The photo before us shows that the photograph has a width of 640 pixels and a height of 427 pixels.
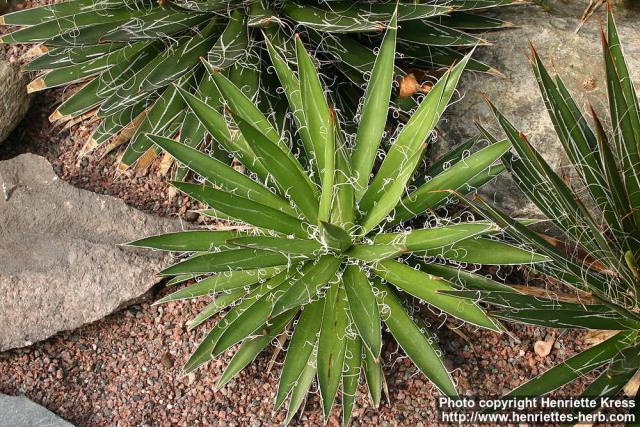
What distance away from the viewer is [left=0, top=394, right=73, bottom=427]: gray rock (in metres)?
2.59

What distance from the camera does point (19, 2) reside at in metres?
3.60

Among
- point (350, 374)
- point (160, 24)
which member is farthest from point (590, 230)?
point (160, 24)

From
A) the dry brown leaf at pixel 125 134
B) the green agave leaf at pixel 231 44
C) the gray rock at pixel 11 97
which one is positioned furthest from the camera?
the gray rock at pixel 11 97

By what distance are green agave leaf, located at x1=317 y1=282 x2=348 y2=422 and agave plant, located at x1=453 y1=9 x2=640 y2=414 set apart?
0.46 m

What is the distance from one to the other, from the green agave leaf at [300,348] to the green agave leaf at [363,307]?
202 mm

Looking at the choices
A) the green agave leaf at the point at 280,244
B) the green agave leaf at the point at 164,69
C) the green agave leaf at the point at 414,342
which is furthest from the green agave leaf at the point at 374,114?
the green agave leaf at the point at 164,69

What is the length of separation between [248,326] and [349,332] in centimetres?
33

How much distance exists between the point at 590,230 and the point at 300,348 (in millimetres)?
1011

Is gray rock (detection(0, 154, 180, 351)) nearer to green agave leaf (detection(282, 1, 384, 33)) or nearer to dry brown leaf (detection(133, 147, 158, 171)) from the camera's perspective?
dry brown leaf (detection(133, 147, 158, 171))

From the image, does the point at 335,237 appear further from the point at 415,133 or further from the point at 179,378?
the point at 179,378

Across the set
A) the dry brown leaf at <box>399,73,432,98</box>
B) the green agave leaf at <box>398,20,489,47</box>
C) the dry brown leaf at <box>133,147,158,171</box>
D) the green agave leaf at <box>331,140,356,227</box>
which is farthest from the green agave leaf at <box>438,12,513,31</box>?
the dry brown leaf at <box>133,147,158,171</box>

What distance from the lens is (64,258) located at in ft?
9.46

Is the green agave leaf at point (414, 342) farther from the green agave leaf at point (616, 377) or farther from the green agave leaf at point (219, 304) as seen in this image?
the green agave leaf at point (219, 304)

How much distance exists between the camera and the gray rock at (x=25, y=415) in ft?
8.49
